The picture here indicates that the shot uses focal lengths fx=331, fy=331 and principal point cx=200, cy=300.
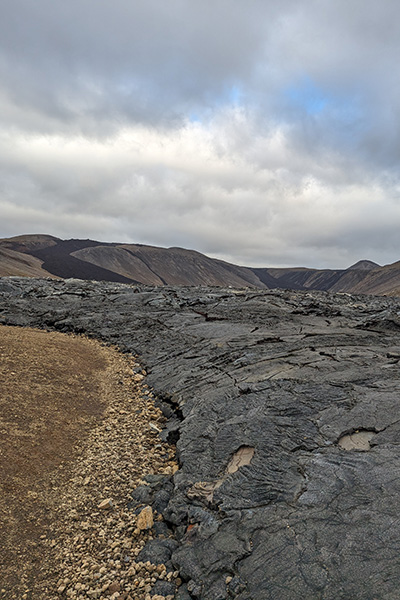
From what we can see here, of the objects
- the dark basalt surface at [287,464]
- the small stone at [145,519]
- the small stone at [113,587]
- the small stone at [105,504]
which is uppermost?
the dark basalt surface at [287,464]

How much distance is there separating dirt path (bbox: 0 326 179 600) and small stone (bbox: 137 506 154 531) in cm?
10

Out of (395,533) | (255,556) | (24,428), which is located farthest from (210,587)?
(24,428)

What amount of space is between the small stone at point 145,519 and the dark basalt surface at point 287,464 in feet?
1.23

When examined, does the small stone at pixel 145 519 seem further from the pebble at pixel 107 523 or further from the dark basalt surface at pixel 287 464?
the dark basalt surface at pixel 287 464

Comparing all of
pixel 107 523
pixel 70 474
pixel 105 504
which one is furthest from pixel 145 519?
pixel 70 474

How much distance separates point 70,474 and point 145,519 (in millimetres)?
2423

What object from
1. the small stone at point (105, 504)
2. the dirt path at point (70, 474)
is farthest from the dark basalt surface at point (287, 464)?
the small stone at point (105, 504)

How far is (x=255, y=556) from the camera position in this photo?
16.9 ft

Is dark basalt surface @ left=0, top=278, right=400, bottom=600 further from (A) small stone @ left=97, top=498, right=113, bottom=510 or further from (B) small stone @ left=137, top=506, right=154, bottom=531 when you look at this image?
(A) small stone @ left=97, top=498, right=113, bottom=510

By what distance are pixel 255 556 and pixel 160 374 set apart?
1031 centimetres

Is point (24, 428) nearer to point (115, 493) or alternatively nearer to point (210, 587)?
point (115, 493)

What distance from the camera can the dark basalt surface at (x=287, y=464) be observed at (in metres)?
4.80

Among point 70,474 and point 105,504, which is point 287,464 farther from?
point 70,474

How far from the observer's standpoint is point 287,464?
6945mm
